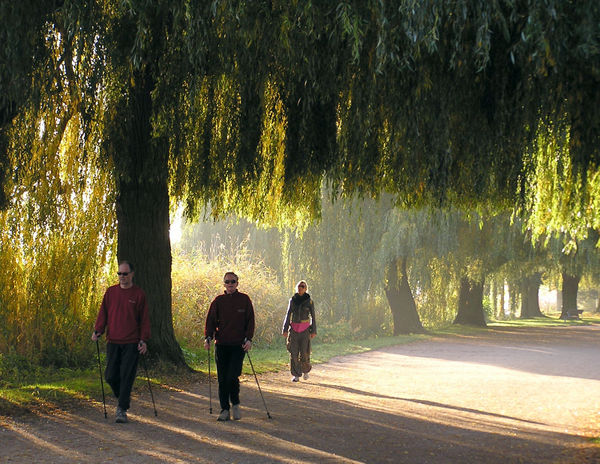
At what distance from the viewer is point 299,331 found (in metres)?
14.0

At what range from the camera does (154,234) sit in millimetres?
13109

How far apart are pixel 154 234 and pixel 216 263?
414 inches

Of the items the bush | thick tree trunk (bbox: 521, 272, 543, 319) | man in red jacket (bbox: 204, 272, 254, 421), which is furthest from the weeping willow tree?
thick tree trunk (bbox: 521, 272, 543, 319)

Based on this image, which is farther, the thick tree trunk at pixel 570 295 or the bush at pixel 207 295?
the thick tree trunk at pixel 570 295

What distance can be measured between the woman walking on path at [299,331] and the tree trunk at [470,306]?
19597 mm

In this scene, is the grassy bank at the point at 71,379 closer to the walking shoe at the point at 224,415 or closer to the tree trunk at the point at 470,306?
the walking shoe at the point at 224,415

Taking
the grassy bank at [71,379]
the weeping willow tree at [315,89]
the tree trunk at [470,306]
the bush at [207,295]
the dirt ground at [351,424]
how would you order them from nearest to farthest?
the weeping willow tree at [315,89] → the dirt ground at [351,424] → the grassy bank at [71,379] → the bush at [207,295] → the tree trunk at [470,306]

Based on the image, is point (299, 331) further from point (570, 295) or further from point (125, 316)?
point (570, 295)

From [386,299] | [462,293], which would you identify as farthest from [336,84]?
[462,293]

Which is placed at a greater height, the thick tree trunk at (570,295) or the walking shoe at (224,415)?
the thick tree trunk at (570,295)

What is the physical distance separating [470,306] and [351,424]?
24.5 meters

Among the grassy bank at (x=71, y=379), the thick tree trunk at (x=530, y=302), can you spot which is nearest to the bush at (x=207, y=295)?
the grassy bank at (x=71, y=379)

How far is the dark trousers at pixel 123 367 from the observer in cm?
906

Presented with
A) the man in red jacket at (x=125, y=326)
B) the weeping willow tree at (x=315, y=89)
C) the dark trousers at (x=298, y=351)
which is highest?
the weeping willow tree at (x=315, y=89)
